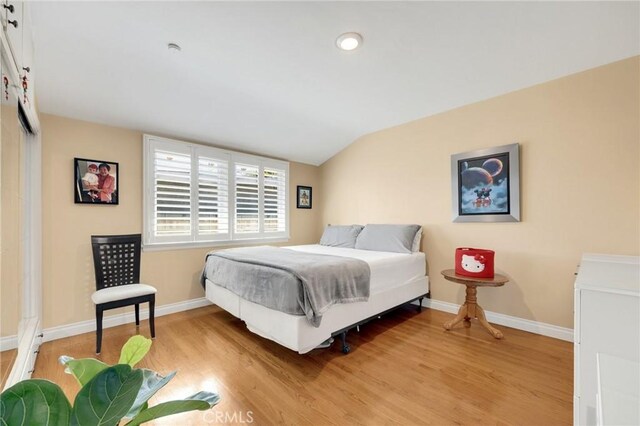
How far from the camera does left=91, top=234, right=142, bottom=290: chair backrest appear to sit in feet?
8.89

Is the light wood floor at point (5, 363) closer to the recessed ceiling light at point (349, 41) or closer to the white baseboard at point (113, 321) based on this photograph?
the white baseboard at point (113, 321)

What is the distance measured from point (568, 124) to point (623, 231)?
40.9 inches

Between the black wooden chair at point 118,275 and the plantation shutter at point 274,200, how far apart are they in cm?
179

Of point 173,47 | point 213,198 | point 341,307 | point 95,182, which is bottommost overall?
point 341,307

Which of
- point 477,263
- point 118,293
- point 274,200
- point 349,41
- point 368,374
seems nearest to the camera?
point 368,374

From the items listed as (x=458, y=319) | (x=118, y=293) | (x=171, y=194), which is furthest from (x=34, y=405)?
(x=171, y=194)

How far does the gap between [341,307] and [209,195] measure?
2.34 meters

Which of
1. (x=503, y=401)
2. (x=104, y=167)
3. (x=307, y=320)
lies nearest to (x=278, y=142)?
A: (x=104, y=167)

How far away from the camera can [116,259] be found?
282 cm

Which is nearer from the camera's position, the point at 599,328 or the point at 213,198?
the point at 599,328

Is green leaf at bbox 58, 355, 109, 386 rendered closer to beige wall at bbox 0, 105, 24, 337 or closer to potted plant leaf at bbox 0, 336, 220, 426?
potted plant leaf at bbox 0, 336, 220, 426

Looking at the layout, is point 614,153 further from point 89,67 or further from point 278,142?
point 89,67

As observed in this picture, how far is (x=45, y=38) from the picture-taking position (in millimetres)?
1962

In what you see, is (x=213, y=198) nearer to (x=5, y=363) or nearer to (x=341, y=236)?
(x=341, y=236)
